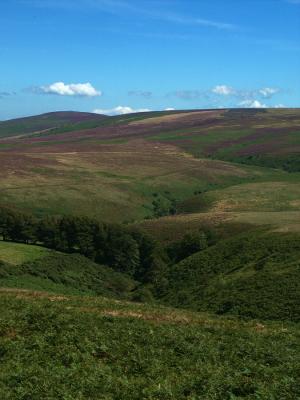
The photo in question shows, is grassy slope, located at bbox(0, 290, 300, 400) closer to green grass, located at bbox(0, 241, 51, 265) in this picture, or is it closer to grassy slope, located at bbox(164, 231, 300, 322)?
grassy slope, located at bbox(164, 231, 300, 322)

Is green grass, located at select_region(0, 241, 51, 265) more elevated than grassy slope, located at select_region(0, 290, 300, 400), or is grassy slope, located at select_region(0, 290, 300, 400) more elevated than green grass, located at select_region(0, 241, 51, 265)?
grassy slope, located at select_region(0, 290, 300, 400)

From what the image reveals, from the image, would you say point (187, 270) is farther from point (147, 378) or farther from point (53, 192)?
point (53, 192)

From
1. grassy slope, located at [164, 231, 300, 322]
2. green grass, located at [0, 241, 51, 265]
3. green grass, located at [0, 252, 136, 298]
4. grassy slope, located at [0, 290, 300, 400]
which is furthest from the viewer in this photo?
green grass, located at [0, 241, 51, 265]

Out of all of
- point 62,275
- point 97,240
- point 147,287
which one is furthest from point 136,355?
point 97,240

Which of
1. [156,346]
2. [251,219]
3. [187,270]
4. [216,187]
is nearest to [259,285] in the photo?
[187,270]

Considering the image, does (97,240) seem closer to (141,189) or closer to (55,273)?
(55,273)

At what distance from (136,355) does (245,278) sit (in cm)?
3535

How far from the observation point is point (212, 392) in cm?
1761

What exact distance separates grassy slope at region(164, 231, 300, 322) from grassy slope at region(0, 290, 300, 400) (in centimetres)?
1287

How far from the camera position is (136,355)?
73.0ft

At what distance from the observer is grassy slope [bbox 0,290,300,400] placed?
1766 cm

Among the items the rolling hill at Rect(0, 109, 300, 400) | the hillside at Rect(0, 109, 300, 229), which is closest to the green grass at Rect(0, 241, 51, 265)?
the rolling hill at Rect(0, 109, 300, 400)

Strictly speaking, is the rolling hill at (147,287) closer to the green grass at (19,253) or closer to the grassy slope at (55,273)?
the grassy slope at (55,273)

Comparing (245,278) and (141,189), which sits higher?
(141,189)
